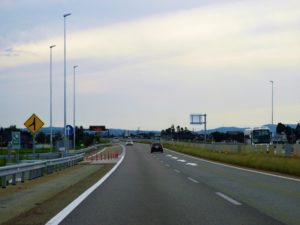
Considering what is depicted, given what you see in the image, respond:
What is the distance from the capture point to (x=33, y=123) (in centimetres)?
3262

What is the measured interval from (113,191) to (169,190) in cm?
191

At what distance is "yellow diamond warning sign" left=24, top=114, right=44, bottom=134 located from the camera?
3250 centimetres

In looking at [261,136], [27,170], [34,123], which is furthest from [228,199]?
[261,136]

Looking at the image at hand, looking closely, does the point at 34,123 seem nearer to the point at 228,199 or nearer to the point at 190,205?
the point at 228,199

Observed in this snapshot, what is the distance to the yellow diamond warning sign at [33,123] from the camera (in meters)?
32.5

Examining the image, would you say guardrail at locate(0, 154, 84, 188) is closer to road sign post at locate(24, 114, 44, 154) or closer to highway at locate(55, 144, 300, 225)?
road sign post at locate(24, 114, 44, 154)

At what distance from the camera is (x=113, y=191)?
1880cm

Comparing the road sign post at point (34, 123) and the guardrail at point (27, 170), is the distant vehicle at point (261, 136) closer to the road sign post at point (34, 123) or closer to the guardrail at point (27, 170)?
the guardrail at point (27, 170)

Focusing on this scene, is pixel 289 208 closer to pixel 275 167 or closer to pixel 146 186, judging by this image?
pixel 146 186

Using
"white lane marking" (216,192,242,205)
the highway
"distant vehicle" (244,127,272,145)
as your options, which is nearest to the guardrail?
the highway

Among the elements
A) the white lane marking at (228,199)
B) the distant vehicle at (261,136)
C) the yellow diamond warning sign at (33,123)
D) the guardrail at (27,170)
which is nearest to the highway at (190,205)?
the white lane marking at (228,199)

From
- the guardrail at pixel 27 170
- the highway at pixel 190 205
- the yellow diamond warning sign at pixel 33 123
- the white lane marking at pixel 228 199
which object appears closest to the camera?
the highway at pixel 190 205

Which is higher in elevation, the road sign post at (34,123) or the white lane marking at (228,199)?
the road sign post at (34,123)

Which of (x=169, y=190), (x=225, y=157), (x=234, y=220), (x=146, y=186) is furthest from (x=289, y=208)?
(x=225, y=157)
